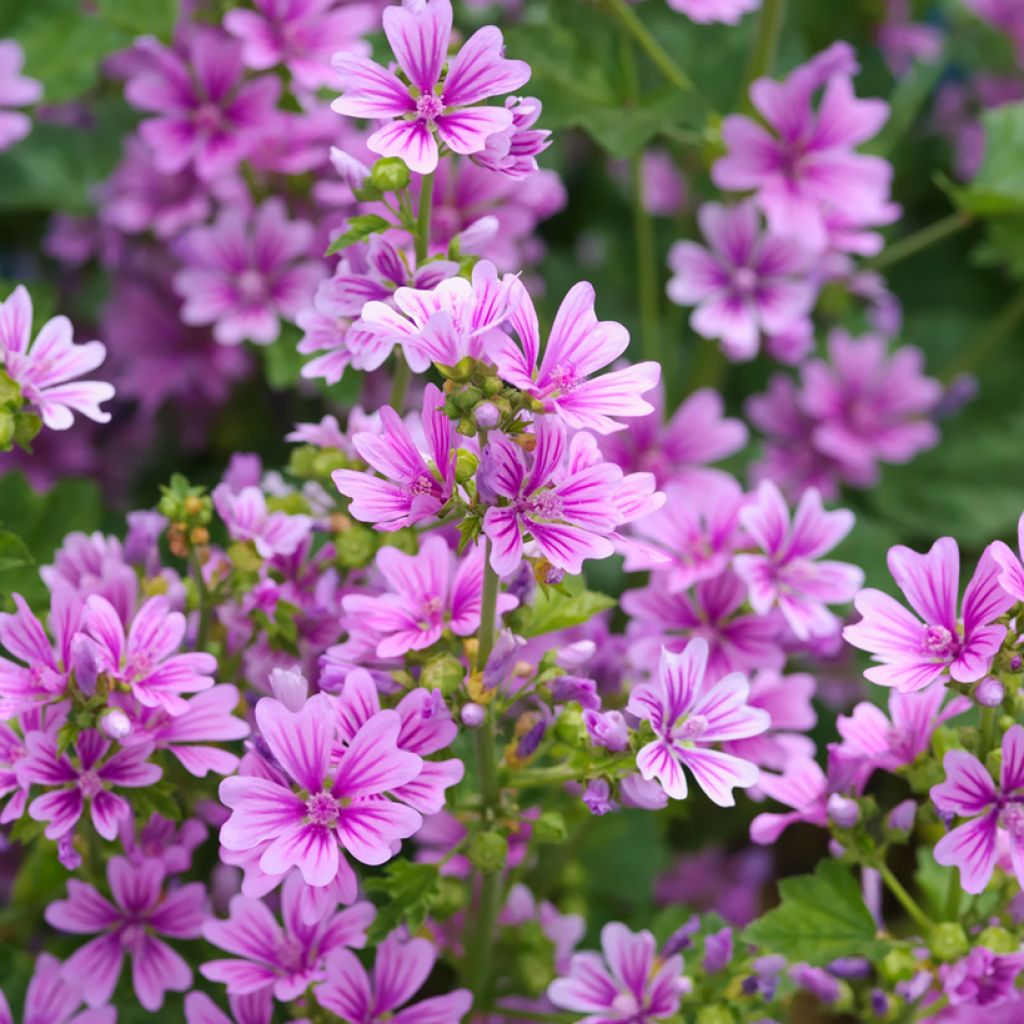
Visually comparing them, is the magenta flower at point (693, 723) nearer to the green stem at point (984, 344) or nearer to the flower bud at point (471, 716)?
the flower bud at point (471, 716)

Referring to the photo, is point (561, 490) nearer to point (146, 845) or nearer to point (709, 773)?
point (709, 773)

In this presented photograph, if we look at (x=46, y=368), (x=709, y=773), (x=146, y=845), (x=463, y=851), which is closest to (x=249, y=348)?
(x=46, y=368)

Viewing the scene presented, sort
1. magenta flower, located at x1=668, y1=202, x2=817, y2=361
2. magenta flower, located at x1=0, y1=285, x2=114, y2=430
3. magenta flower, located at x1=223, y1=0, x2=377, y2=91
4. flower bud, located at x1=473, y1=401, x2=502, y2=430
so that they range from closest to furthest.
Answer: flower bud, located at x1=473, y1=401, x2=502, y2=430
magenta flower, located at x1=0, y1=285, x2=114, y2=430
magenta flower, located at x1=223, y1=0, x2=377, y2=91
magenta flower, located at x1=668, y1=202, x2=817, y2=361

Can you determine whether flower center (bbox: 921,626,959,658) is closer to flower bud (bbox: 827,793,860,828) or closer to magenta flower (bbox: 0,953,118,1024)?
flower bud (bbox: 827,793,860,828)

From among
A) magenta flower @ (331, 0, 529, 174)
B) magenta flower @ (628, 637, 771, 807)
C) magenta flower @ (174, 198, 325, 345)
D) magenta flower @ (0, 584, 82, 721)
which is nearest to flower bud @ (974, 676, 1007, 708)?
magenta flower @ (628, 637, 771, 807)

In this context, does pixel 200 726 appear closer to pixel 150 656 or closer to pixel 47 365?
pixel 150 656
